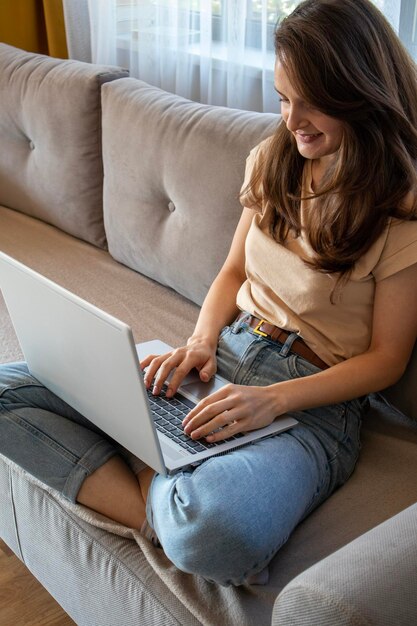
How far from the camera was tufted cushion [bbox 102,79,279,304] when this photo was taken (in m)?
1.71

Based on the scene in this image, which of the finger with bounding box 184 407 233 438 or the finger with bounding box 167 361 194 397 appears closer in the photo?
the finger with bounding box 184 407 233 438

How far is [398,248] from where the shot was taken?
129 centimetres

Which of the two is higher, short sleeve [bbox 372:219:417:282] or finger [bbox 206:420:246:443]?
short sleeve [bbox 372:219:417:282]

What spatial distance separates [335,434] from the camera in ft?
4.35

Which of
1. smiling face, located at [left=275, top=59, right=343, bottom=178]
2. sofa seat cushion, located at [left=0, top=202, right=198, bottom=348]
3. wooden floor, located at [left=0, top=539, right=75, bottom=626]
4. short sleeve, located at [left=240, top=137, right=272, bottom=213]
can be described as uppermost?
smiling face, located at [left=275, top=59, right=343, bottom=178]

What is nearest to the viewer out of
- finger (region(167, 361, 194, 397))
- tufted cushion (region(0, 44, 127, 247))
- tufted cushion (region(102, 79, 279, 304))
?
finger (region(167, 361, 194, 397))

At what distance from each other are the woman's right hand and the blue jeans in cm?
5

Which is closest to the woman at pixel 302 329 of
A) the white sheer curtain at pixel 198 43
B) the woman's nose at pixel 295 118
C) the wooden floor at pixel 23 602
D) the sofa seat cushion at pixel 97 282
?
the woman's nose at pixel 295 118

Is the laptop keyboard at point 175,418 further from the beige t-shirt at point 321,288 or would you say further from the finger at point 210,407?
the beige t-shirt at point 321,288

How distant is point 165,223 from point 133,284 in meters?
0.18

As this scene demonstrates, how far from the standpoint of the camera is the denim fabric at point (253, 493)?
1.08 metres

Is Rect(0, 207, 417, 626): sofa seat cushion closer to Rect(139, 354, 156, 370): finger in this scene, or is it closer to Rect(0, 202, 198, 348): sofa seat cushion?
Rect(0, 202, 198, 348): sofa seat cushion

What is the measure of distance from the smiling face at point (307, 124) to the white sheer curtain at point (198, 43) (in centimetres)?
68

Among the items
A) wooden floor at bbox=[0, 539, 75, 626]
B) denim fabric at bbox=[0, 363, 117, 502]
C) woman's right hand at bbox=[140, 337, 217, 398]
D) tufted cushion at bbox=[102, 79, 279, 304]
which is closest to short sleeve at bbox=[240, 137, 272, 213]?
tufted cushion at bbox=[102, 79, 279, 304]
